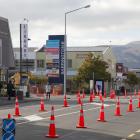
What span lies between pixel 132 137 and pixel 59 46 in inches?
1828

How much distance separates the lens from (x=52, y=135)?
16.6 metres

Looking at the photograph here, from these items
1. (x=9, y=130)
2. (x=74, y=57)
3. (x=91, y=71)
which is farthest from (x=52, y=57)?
(x=9, y=130)

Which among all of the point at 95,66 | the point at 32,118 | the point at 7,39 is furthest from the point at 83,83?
the point at 32,118

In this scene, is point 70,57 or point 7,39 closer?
point 7,39

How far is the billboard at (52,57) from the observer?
6325 centimetres

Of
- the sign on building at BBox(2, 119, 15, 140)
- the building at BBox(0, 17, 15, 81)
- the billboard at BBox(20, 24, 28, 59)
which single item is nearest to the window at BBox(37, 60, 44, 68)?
the billboard at BBox(20, 24, 28, 59)

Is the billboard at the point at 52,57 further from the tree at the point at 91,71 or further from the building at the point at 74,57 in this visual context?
the building at the point at 74,57

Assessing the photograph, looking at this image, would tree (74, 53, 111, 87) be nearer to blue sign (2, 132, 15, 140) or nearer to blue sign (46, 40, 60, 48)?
blue sign (46, 40, 60, 48)

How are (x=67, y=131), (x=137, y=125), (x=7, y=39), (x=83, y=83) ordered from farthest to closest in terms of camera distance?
1. (x=83, y=83)
2. (x=7, y=39)
3. (x=137, y=125)
4. (x=67, y=131)

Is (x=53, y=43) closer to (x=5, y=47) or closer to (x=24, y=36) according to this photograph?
(x=24, y=36)

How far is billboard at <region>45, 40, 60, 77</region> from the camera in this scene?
63.2 m

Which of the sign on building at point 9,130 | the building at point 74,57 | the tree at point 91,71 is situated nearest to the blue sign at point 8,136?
the sign on building at point 9,130

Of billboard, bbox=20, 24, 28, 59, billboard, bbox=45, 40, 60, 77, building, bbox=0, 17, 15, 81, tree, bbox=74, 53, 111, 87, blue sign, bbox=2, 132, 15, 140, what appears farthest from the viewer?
tree, bbox=74, 53, 111, 87

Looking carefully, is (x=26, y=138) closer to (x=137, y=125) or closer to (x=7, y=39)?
(x=137, y=125)
